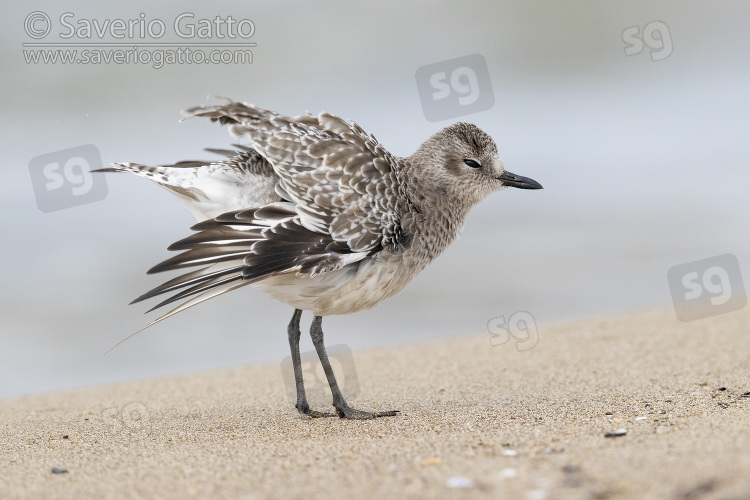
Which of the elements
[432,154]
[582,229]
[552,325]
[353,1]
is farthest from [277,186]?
[353,1]

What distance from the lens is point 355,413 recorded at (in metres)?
5.61

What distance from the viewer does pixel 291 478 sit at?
382 centimetres

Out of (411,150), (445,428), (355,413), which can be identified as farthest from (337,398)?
(411,150)

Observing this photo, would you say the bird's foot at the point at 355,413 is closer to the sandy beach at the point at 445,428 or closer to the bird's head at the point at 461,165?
the sandy beach at the point at 445,428

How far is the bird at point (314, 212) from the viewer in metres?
4.98

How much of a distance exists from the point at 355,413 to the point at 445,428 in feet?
2.80

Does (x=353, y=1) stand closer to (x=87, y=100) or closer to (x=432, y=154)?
(x=87, y=100)

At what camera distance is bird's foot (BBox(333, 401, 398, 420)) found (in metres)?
5.57

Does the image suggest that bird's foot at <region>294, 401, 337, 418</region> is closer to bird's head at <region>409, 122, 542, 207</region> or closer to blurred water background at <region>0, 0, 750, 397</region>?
bird's head at <region>409, 122, 542, 207</region>

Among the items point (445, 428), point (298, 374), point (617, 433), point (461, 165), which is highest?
point (461, 165)

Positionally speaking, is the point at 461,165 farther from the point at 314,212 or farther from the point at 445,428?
the point at 445,428

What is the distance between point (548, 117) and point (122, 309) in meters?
9.09

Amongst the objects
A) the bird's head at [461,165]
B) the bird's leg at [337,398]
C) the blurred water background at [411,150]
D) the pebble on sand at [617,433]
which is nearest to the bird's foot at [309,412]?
the bird's leg at [337,398]

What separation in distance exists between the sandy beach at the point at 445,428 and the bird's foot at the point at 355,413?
0.08 meters
